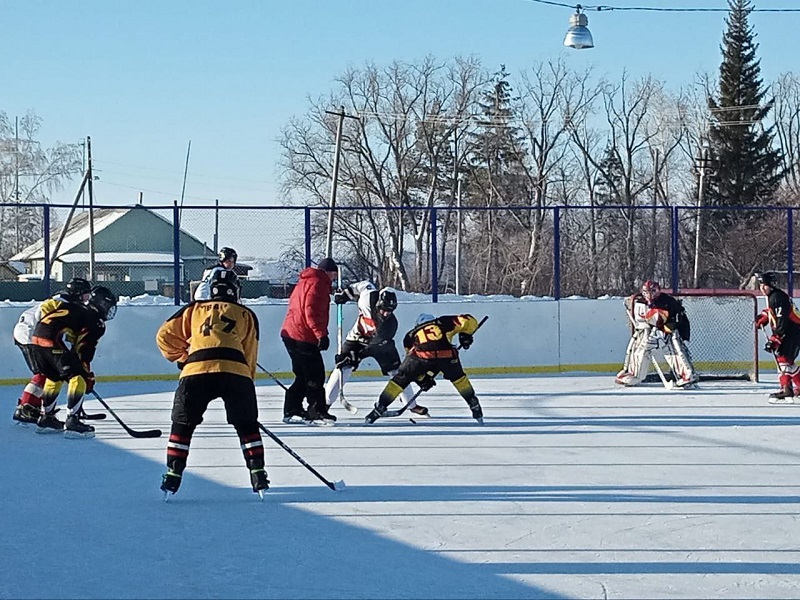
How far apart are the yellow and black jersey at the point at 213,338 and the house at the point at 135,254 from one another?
748cm

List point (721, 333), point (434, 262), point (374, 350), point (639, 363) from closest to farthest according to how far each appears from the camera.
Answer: point (374, 350)
point (639, 363)
point (721, 333)
point (434, 262)

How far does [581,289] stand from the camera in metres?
15.7

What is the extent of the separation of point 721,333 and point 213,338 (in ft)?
31.8

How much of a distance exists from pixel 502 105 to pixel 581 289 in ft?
109

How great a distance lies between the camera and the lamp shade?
42.6 feet

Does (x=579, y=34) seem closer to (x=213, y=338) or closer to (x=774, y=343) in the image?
(x=774, y=343)

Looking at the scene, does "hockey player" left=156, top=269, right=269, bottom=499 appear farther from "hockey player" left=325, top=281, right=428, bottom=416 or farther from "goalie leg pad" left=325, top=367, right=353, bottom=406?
"hockey player" left=325, top=281, right=428, bottom=416

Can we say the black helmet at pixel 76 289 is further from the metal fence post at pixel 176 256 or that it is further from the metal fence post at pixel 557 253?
the metal fence post at pixel 557 253

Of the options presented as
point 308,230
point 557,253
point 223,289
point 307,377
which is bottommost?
point 307,377

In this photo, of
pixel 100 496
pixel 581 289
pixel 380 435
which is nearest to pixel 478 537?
pixel 100 496

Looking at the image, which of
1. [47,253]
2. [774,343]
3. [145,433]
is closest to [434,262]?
[47,253]

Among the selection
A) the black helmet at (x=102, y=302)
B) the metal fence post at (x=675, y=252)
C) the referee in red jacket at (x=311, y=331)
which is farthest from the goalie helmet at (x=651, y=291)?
the black helmet at (x=102, y=302)

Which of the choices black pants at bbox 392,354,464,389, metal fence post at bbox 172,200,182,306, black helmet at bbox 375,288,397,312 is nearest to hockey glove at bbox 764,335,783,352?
black pants at bbox 392,354,464,389

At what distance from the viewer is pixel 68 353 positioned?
28.5ft
